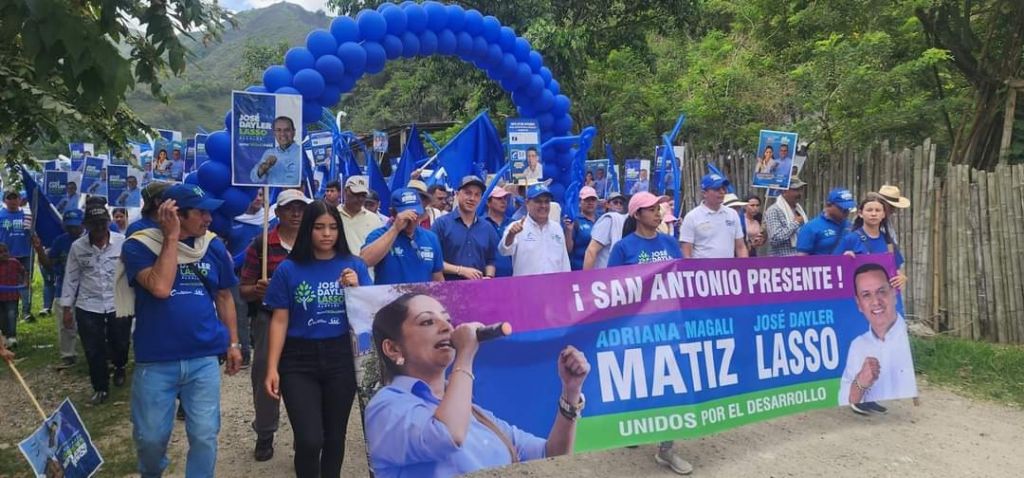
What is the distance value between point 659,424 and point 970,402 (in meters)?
3.55

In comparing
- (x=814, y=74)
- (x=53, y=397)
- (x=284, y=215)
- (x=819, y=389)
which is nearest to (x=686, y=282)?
(x=819, y=389)

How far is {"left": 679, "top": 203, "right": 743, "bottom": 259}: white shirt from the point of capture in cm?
618

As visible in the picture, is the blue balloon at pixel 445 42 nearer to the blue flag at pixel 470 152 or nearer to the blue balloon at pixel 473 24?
the blue balloon at pixel 473 24

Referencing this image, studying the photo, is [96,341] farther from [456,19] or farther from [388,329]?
[456,19]

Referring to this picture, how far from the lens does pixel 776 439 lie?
5.00 meters

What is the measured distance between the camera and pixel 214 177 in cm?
607

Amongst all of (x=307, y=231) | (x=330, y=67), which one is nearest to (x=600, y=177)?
(x=330, y=67)

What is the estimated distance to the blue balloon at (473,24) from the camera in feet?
28.6

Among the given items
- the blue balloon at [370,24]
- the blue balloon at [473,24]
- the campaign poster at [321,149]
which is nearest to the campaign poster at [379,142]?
the campaign poster at [321,149]

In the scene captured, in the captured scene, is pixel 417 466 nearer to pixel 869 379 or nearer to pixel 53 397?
pixel 869 379

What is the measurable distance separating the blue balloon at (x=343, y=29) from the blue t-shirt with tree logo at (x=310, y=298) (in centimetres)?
456

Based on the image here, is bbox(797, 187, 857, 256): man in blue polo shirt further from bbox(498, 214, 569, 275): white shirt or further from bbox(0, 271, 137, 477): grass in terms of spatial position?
bbox(0, 271, 137, 477): grass

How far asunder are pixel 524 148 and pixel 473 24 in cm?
213

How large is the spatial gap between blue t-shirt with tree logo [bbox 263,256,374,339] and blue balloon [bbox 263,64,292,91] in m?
3.86
